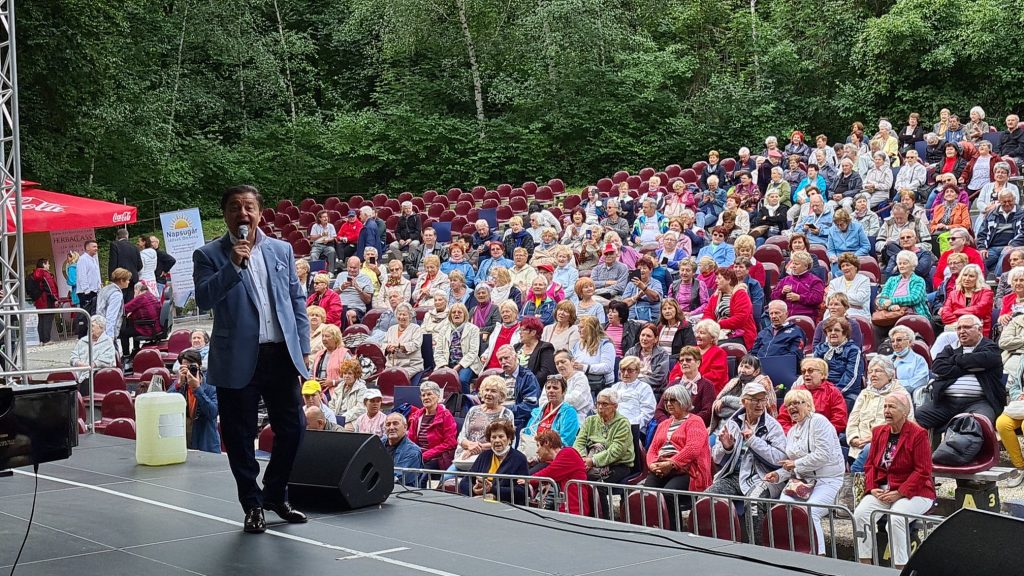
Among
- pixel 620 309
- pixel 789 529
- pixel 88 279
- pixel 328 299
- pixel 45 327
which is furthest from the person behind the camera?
pixel 45 327

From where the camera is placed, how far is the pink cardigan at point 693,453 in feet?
21.2

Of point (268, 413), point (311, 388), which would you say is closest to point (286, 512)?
point (268, 413)

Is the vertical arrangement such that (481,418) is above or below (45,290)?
below

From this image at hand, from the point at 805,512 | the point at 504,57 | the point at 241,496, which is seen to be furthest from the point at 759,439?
the point at 504,57

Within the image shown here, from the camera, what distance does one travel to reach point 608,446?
685 centimetres

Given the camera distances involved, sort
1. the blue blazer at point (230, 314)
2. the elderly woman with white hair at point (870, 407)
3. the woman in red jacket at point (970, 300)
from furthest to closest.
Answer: the woman in red jacket at point (970, 300) → the elderly woman with white hair at point (870, 407) → the blue blazer at point (230, 314)

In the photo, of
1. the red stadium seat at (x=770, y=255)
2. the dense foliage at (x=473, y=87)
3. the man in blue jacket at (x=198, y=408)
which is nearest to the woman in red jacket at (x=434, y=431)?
the man in blue jacket at (x=198, y=408)

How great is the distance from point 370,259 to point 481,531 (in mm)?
8627

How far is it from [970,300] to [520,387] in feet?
11.0

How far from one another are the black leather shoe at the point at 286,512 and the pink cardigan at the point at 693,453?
259cm

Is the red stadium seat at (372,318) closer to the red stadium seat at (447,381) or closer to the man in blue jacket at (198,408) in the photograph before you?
the red stadium seat at (447,381)

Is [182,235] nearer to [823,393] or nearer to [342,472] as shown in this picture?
[823,393]

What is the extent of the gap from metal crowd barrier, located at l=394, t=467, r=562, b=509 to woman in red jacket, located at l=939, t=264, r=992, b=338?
3.39 m

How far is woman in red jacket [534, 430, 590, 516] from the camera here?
21.1 feet
